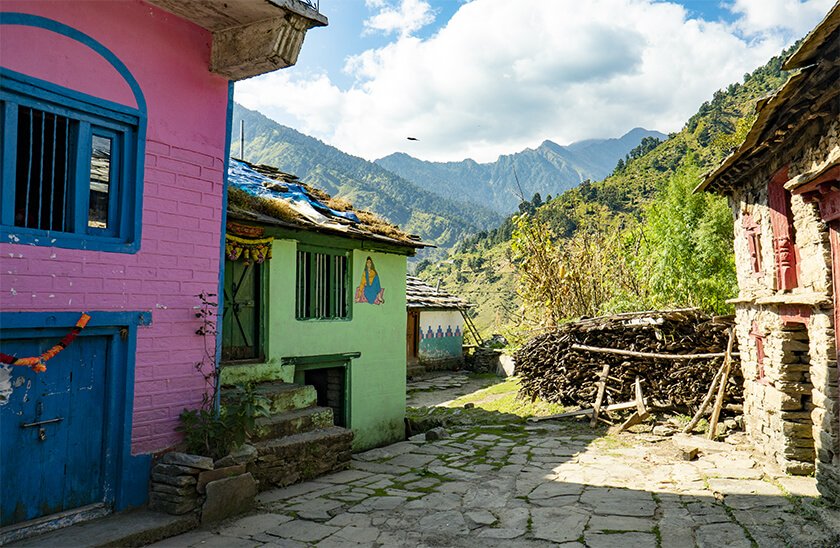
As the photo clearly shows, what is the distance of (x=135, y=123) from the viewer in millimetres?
5531

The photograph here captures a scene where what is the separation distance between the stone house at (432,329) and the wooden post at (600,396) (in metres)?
10.3

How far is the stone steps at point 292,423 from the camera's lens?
704 centimetres

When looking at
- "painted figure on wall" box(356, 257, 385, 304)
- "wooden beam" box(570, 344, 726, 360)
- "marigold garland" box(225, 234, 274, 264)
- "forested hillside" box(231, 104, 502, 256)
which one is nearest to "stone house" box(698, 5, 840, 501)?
"wooden beam" box(570, 344, 726, 360)

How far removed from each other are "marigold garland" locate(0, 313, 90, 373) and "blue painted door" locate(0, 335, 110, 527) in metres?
0.09

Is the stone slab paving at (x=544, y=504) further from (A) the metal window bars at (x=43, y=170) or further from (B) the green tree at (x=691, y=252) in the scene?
(B) the green tree at (x=691, y=252)

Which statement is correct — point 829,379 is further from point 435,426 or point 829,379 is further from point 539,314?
point 539,314

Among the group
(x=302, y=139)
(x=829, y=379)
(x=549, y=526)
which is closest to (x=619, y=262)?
(x=829, y=379)

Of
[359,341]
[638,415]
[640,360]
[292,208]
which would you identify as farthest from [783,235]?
[292,208]

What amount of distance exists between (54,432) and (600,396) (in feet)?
31.9

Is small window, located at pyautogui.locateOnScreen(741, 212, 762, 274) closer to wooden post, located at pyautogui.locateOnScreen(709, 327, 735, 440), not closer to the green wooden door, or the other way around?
wooden post, located at pyautogui.locateOnScreen(709, 327, 735, 440)

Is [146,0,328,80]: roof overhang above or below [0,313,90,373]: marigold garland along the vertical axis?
above

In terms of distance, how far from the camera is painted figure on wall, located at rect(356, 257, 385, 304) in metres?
10.4

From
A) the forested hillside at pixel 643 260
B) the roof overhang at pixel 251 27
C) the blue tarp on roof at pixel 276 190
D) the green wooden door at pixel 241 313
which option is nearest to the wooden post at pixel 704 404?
the forested hillside at pixel 643 260

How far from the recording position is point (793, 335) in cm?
764
